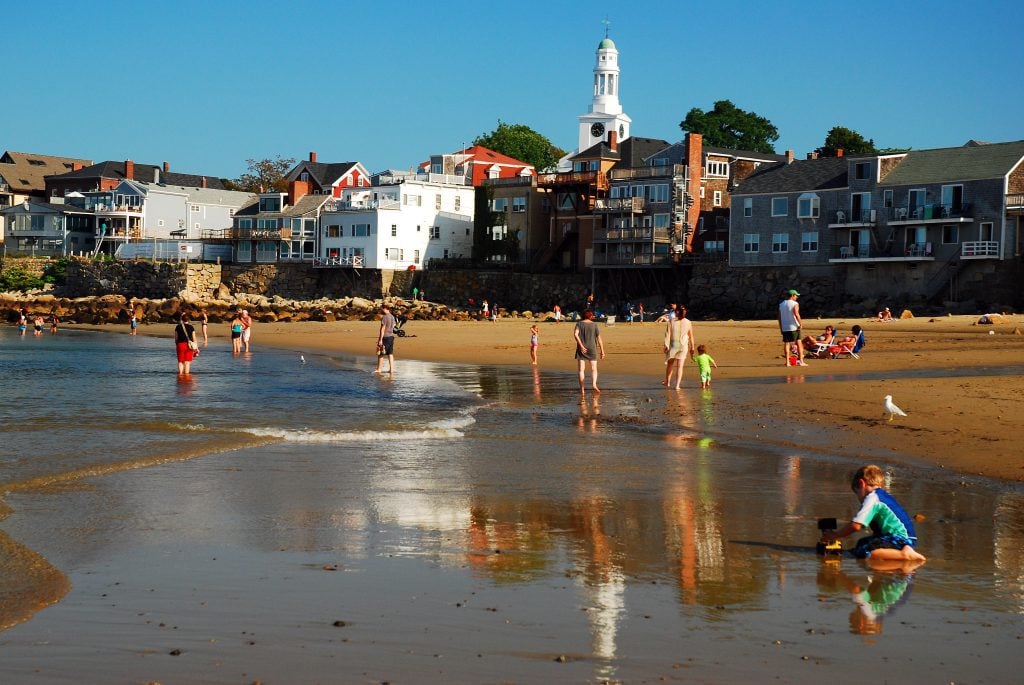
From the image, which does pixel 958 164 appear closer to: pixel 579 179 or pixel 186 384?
pixel 579 179

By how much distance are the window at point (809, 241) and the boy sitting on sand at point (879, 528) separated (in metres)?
62.5

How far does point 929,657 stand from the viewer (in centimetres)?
657

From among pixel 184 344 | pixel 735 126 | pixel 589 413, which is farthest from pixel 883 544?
pixel 735 126

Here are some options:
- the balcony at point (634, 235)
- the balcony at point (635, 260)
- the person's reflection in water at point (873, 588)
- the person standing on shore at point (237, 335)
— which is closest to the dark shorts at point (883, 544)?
the person's reflection in water at point (873, 588)

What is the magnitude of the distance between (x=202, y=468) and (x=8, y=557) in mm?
5043

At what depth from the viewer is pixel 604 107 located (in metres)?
120

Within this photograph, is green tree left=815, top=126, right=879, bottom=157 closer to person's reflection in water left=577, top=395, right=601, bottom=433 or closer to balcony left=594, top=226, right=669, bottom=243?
balcony left=594, top=226, right=669, bottom=243

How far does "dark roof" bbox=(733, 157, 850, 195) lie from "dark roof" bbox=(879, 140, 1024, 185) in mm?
3981

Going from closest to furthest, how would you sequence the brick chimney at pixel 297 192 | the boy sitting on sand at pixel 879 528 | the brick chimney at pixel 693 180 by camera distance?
the boy sitting on sand at pixel 879 528 < the brick chimney at pixel 693 180 < the brick chimney at pixel 297 192

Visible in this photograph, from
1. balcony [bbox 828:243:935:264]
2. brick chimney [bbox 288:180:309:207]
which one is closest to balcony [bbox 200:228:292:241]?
brick chimney [bbox 288:180:309:207]

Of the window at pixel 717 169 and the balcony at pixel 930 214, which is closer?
the balcony at pixel 930 214

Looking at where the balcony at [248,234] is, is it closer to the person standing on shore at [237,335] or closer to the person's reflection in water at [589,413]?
the person standing on shore at [237,335]

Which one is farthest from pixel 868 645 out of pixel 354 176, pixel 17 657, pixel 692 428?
pixel 354 176

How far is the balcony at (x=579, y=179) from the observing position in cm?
8519
